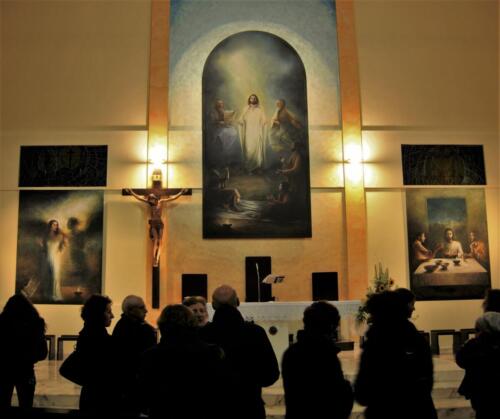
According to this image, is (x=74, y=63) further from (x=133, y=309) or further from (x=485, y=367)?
(x=485, y=367)

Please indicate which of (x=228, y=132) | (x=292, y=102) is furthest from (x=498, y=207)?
(x=228, y=132)

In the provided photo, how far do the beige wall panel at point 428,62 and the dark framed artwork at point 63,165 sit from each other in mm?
5728

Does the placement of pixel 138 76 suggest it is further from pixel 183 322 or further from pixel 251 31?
pixel 183 322

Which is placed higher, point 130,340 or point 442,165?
point 442,165

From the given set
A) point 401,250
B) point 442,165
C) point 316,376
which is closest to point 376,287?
point 401,250

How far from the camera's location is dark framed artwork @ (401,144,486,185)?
12461mm

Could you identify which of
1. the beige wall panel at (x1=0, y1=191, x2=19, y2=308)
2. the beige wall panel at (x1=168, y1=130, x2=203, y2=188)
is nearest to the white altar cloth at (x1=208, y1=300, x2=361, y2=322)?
the beige wall panel at (x1=168, y1=130, x2=203, y2=188)

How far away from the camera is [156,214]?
11.7m

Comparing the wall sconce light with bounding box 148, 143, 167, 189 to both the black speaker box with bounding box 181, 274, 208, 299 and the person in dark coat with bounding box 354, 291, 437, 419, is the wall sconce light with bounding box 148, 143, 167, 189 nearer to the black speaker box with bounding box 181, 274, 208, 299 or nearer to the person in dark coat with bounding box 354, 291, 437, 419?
the black speaker box with bounding box 181, 274, 208, 299

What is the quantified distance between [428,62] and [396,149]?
214 cm

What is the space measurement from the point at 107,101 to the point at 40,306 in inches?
176

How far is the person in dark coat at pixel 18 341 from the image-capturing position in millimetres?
5348

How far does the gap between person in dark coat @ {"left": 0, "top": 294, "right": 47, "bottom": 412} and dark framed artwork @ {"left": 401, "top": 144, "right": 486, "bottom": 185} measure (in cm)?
890

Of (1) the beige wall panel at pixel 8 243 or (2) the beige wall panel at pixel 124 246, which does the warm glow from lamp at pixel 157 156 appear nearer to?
(2) the beige wall panel at pixel 124 246
